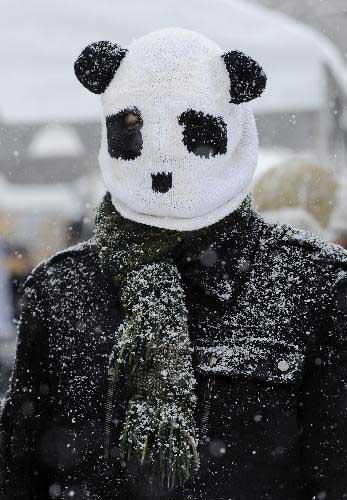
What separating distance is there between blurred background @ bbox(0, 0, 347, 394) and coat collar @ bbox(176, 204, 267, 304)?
1.63 m

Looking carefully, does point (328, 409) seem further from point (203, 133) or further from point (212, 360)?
point (203, 133)

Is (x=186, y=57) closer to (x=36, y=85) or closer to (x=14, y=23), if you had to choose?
(x=14, y=23)

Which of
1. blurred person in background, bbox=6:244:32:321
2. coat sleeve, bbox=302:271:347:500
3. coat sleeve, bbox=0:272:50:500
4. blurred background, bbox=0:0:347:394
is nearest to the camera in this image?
coat sleeve, bbox=302:271:347:500

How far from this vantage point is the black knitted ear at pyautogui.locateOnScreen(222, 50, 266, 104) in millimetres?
1685

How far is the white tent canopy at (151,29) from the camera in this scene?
14.2 ft

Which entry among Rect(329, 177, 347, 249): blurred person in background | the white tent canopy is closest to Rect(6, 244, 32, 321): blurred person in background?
the white tent canopy

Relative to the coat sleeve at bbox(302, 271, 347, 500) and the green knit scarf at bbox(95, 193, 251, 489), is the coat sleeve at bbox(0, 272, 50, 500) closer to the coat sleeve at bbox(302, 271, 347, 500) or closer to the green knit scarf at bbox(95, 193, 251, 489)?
the green knit scarf at bbox(95, 193, 251, 489)

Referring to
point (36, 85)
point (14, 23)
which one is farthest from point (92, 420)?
point (36, 85)

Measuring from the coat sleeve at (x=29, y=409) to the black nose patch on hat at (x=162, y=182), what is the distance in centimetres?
34

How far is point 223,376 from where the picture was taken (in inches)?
64.5

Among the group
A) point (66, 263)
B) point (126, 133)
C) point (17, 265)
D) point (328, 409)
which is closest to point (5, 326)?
point (17, 265)

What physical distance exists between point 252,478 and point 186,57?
82 centimetres

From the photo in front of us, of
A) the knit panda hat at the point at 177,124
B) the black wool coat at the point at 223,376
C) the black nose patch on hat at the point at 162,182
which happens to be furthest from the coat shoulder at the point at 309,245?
the black nose patch on hat at the point at 162,182

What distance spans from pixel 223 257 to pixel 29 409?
1.69 ft
